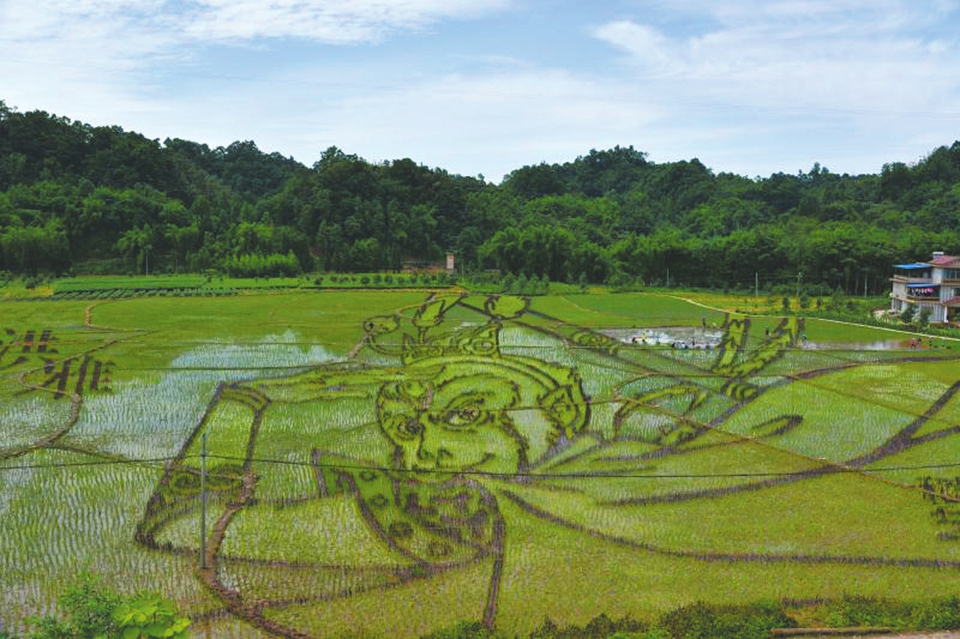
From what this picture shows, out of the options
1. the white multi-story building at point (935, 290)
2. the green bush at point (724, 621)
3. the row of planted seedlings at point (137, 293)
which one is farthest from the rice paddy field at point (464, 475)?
the row of planted seedlings at point (137, 293)

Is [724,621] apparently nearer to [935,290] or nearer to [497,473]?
[497,473]

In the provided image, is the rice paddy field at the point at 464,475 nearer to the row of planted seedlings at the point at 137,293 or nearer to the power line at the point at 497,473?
the power line at the point at 497,473

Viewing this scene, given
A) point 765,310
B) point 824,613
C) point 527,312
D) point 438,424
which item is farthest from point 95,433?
point 765,310

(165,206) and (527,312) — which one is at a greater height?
(165,206)

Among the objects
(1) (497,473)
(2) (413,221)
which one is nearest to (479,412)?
(1) (497,473)

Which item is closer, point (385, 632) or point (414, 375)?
point (385, 632)

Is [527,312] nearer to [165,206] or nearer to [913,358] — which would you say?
[913,358]
